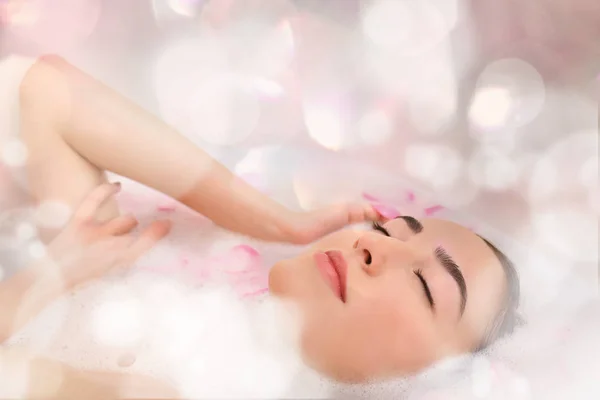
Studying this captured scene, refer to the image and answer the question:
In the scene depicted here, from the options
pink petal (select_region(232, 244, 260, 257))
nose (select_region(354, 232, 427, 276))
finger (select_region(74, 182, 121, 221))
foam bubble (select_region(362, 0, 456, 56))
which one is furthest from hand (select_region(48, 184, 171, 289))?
foam bubble (select_region(362, 0, 456, 56))

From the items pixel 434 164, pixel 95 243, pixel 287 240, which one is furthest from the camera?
pixel 434 164

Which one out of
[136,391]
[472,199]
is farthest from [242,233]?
[472,199]

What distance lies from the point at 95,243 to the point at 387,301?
0.46 metres

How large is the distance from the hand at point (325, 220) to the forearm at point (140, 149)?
0.8 inches

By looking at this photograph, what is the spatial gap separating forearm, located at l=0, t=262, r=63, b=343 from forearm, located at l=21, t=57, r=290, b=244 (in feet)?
0.68

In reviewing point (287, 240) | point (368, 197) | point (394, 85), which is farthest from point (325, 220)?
point (394, 85)

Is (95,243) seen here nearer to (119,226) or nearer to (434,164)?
(119,226)

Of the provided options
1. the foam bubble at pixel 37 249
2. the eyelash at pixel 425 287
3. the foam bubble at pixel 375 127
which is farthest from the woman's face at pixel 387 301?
the foam bubble at pixel 375 127

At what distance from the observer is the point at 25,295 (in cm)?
86

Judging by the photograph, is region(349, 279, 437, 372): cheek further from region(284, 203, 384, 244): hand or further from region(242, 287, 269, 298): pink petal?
region(284, 203, 384, 244): hand

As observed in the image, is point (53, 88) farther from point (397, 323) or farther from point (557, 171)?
point (557, 171)

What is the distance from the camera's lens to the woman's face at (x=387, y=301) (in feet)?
2.63

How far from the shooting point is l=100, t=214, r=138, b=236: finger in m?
0.96

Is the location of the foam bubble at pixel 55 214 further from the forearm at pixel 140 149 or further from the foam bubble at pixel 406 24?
the foam bubble at pixel 406 24
